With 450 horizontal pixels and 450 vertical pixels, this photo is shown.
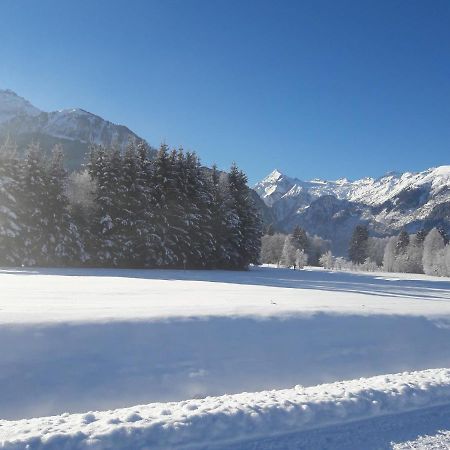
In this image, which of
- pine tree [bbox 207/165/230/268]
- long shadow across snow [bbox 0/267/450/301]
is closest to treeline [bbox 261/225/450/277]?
pine tree [bbox 207/165/230/268]

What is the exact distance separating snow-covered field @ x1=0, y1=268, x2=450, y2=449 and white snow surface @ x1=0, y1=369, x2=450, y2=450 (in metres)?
0.02

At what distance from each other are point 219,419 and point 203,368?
2.93 m

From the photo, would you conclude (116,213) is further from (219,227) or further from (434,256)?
(434,256)

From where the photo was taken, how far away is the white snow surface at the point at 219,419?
13.7ft

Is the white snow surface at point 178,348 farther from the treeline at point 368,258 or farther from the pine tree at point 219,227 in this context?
the treeline at point 368,258

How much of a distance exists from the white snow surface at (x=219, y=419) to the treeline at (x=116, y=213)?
2731cm

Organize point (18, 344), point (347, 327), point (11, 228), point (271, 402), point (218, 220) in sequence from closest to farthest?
point (271, 402)
point (18, 344)
point (347, 327)
point (11, 228)
point (218, 220)

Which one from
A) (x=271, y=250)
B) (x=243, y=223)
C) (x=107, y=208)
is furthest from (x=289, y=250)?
(x=107, y=208)

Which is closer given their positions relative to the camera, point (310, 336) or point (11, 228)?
point (310, 336)

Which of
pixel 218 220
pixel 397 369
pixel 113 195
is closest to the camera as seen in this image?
pixel 397 369

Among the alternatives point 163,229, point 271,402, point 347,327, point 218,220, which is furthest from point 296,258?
point 271,402

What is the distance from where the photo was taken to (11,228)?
28516mm

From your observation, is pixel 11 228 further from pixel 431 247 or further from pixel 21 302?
pixel 431 247

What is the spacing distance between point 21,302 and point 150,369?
424cm
